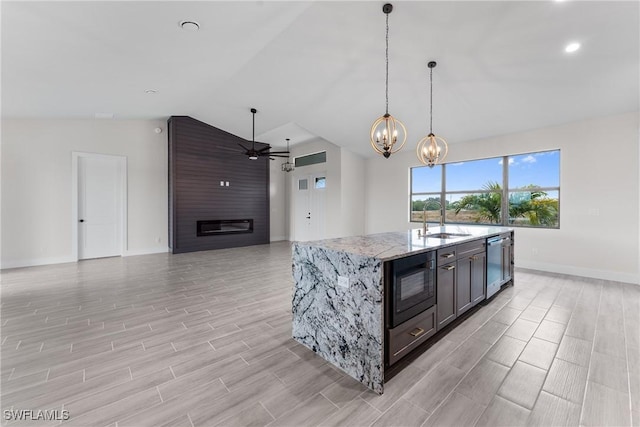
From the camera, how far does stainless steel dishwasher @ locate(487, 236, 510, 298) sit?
343cm

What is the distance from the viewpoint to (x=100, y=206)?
6363mm

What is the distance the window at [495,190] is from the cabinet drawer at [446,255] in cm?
375

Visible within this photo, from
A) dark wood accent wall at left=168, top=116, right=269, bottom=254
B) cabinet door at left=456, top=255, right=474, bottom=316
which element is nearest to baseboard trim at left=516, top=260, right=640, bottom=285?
cabinet door at left=456, top=255, right=474, bottom=316

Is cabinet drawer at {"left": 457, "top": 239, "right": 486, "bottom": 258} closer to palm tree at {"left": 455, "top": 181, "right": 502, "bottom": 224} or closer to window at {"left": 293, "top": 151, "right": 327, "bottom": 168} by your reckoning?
palm tree at {"left": 455, "top": 181, "right": 502, "bottom": 224}

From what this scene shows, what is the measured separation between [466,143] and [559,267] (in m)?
3.00

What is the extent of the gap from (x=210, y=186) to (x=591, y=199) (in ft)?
26.9

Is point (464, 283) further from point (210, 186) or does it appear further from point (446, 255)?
point (210, 186)

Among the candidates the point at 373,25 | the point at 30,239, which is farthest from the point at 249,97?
the point at 30,239

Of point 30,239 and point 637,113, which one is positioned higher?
point 637,113

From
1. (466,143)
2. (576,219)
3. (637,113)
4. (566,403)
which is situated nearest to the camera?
(566,403)

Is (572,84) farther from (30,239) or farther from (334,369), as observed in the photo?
(30,239)

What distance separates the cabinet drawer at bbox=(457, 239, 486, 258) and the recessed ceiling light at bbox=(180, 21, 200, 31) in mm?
3911

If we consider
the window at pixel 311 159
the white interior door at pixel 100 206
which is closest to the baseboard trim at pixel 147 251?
the white interior door at pixel 100 206

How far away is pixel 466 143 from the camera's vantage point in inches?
241
